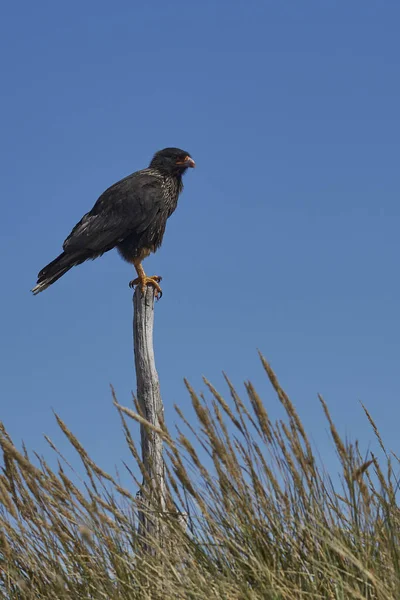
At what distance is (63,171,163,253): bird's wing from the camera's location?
6.66 metres

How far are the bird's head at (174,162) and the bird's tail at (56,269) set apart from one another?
165cm

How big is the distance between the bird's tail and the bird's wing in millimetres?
86

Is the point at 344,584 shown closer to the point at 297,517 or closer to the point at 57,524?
the point at 297,517

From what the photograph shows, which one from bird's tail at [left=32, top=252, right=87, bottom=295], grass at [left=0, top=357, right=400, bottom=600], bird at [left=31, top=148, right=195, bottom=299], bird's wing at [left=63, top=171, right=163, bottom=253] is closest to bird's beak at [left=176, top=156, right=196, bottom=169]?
A: bird at [left=31, top=148, right=195, bottom=299]

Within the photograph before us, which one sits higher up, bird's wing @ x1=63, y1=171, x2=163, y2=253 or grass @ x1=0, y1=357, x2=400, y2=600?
bird's wing @ x1=63, y1=171, x2=163, y2=253

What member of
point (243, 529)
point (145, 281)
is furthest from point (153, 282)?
point (243, 529)

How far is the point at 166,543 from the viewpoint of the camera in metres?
2.81

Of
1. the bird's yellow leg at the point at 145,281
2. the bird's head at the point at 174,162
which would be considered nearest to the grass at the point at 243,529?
the bird's yellow leg at the point at 145,281

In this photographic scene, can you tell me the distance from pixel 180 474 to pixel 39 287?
4.14 m

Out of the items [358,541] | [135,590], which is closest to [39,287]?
[135,590]

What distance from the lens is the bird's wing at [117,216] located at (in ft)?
21.8

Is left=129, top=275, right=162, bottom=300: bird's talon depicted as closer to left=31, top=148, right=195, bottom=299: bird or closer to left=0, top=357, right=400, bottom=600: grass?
left=31, top=148, right=195, bottom=299: bird

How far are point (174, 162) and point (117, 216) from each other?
128cm

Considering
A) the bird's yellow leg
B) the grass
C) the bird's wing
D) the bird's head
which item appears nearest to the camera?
the grass
